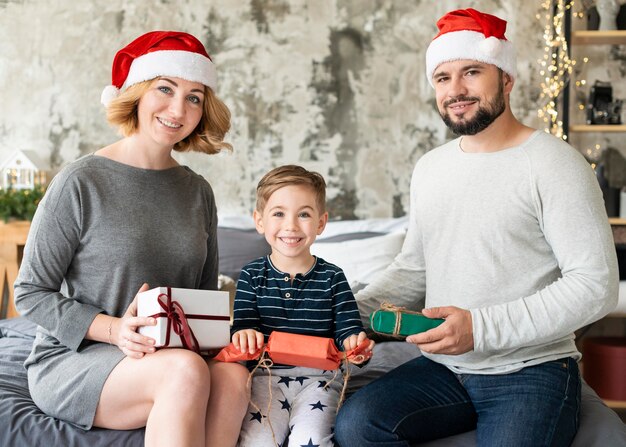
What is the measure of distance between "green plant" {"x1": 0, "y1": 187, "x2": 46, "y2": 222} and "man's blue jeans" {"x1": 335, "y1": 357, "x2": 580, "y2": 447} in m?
2.65

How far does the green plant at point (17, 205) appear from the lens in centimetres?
390

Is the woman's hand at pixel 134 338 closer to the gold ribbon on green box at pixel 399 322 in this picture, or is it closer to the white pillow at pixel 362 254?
the gold ribbon on green box at pixel 399 322

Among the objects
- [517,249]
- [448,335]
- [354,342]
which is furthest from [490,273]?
[354,342]

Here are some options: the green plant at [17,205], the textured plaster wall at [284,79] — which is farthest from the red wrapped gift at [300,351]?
the green plant at [17,205]

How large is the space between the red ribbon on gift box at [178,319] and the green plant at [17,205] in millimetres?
2455

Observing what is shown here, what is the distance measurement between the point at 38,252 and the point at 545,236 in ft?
4.16

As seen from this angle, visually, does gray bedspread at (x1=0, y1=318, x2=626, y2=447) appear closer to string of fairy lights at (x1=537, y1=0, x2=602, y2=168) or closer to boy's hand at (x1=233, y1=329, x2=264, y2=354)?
boy's hand at (x1=233, y1=329, x2=264, y2=354)

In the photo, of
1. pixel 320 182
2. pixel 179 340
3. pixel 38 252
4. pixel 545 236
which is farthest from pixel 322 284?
pixel 38 252

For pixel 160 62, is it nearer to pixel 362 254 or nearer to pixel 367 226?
pixel 362 254

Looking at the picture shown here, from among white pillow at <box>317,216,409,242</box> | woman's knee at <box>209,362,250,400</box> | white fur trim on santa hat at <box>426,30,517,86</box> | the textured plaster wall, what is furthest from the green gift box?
the textured plaster wall

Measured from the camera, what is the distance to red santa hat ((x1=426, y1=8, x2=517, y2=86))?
203 centimetres

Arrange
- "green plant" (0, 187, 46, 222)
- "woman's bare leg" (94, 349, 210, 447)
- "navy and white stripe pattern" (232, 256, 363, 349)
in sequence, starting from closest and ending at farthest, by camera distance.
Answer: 1. "woman's bare leg" (94, 349, 210, 447)
2. "navy and white stripe pattern" (232, 256, 363, 349)
3. "green plant" (0, 187, 46, 222)

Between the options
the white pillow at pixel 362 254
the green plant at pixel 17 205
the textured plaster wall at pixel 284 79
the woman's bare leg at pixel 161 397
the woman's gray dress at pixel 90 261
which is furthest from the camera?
the textured plaster wall at pixel 284 79

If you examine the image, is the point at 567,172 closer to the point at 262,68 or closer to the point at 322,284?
the point at 322,284
